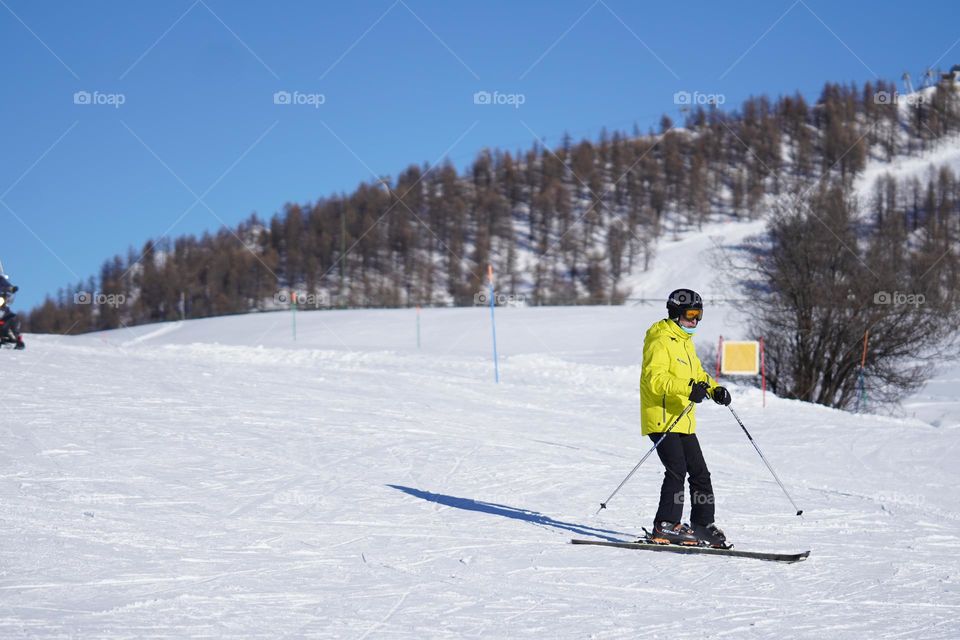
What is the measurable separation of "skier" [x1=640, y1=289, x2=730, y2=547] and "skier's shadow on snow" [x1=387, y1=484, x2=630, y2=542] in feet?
2.28

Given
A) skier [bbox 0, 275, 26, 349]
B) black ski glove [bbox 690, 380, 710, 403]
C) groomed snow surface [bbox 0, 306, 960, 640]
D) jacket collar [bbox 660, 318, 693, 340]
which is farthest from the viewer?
skier [bbox 0, 275, 26, 349]

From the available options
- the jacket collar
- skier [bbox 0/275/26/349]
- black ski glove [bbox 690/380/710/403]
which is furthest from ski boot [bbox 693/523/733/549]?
skier [bbox 0/275/26/349]

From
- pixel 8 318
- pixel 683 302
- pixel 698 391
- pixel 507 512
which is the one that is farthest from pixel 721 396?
pixel 8 318

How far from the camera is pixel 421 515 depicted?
8.20m

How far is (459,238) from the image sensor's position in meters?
107

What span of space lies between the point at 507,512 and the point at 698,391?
2.79m

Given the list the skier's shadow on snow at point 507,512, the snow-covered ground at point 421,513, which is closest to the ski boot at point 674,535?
the snow-covered ground at point 421,513

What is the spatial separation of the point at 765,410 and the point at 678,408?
12030mm

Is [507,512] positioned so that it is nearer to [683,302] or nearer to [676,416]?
[676,416]

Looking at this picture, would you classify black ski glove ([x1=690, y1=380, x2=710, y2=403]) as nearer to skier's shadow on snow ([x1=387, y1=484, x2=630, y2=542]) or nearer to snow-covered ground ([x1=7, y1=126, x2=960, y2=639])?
snow-covered ground ([x1=7, y1=126, x2=960, y2=639])

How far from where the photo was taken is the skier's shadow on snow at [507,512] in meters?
7.74

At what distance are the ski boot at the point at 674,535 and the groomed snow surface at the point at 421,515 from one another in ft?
0.88

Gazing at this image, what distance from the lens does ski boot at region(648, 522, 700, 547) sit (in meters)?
6.89

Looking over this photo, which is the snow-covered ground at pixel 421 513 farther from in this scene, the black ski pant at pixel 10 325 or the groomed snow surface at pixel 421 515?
the black ski pant at pixel 10 325
